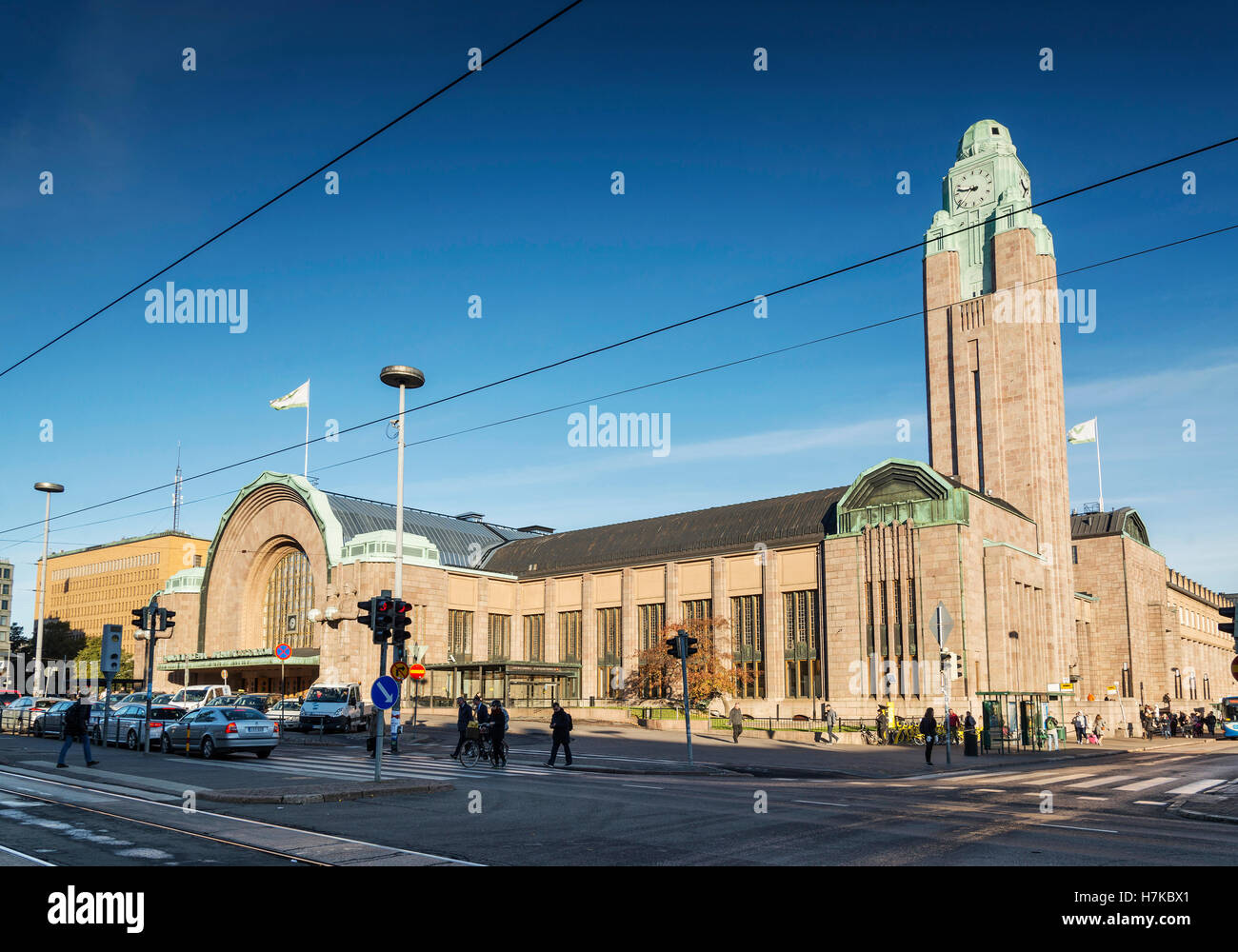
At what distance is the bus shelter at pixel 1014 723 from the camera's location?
37.3 metres

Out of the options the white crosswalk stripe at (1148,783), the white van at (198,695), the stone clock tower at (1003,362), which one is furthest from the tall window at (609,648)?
the white crosswalk stripe at (1148,783)

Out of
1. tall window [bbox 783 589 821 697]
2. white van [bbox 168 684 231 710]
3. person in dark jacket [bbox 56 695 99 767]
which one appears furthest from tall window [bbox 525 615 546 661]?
person in dark jacket [bbox 56 695 99 767]

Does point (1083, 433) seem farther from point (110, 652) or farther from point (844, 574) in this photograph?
point (110, 652)

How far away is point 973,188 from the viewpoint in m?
67.2

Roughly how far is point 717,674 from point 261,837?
1715 inches

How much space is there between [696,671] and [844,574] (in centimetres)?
947

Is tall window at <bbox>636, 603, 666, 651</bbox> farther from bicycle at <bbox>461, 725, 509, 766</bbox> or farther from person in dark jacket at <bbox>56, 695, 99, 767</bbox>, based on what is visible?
person in dark jacket at <bbox>56, 695, 99, 767</bbox>

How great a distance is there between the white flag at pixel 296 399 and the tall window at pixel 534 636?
77.9 feet

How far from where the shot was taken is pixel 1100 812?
630 inches

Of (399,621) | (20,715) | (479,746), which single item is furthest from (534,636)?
(399,621)

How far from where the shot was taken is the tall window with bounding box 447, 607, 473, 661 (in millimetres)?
66062

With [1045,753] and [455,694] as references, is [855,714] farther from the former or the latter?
[455,694]
